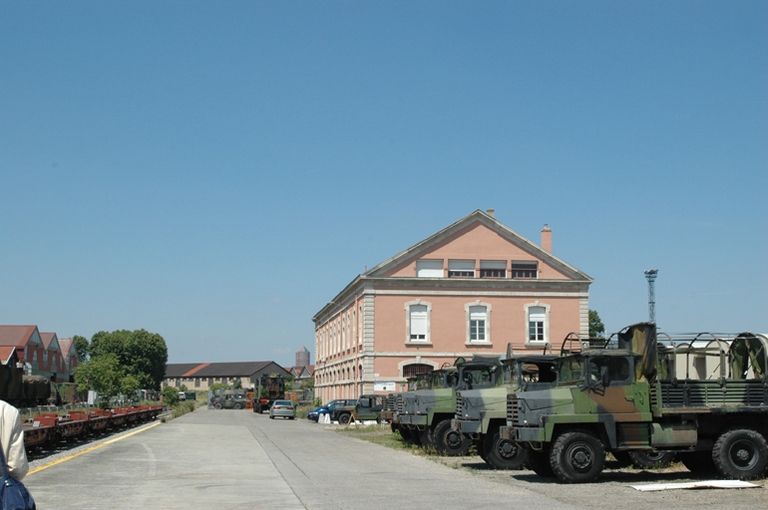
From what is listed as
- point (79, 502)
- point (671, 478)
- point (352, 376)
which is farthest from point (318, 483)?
point (352, 376)

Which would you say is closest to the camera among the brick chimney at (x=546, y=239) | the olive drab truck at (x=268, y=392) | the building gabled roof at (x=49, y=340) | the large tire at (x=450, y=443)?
the large tire at (x=450, y=443)

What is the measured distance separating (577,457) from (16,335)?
75516mm

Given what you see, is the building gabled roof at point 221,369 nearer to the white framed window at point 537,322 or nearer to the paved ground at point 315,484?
the white framed window at point 537,322

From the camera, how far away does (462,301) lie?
52.3 metres

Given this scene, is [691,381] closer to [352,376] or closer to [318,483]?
[318,483]

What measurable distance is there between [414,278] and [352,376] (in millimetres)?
9240

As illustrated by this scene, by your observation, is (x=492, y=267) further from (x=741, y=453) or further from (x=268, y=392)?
(x=741, y=453)

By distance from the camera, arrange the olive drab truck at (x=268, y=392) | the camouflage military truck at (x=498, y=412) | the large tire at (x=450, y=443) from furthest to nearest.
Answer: the olive drab truck at (x=268, y=392), the large tire at (x=450, y=443), the camouflage military truck at (x=498, y=412)

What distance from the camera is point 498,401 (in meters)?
18.8

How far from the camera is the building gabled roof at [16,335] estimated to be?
80.1 m

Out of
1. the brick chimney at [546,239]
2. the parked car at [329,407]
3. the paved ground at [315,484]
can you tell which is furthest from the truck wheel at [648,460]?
the brick chimney at [546,239]

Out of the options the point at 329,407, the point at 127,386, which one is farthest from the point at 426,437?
the point at 127,386

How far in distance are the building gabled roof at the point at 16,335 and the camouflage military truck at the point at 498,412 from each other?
227 feet

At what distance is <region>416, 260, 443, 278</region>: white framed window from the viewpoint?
52500 mm
